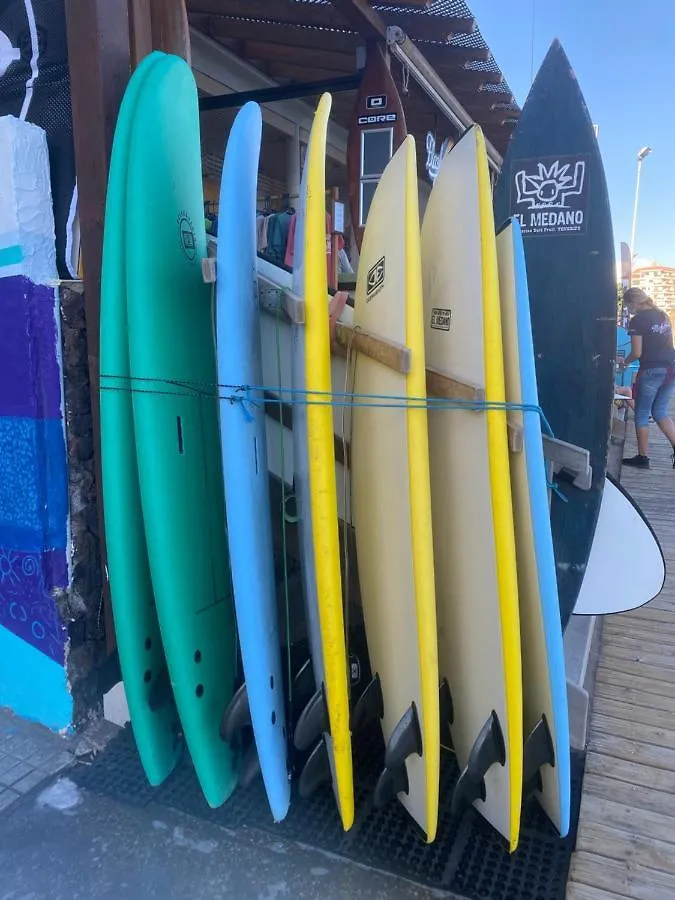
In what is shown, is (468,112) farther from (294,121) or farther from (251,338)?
(251,338)

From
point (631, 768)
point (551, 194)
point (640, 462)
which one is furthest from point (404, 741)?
point (640, 462)

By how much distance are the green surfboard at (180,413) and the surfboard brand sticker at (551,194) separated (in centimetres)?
118

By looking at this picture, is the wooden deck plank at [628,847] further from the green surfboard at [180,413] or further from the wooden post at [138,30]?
the wooden post at [138,30]

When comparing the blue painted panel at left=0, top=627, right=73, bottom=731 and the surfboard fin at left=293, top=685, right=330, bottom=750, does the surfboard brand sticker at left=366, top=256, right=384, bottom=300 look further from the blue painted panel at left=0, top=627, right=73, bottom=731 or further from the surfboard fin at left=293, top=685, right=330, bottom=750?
the blue painted panel at left=0, top=627, right=73, bottom=731

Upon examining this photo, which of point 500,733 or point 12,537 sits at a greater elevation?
point 12,537

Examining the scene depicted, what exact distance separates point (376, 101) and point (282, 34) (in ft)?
2.47

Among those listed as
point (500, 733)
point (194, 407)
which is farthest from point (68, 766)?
point (500, 733)

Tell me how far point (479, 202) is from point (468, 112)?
4.72 meters

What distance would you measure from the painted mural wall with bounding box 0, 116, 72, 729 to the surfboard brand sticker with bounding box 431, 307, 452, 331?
1.15 m

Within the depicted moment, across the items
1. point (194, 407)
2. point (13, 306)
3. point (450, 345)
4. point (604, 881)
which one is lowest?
point (604, 881)

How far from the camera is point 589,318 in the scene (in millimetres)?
2254

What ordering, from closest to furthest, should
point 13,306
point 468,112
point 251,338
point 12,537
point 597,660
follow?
1. point 251,338
2. point 13,306
3. point 12,537
4. point 597,660
5. point 468,112

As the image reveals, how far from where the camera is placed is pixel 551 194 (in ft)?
7.42

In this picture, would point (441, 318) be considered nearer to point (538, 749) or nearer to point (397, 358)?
point (397, 358)
